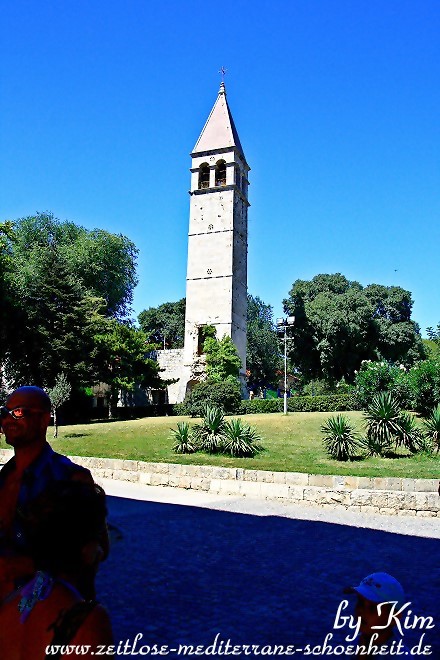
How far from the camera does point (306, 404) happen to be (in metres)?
31.8

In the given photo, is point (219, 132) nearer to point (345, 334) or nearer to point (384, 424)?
point (345, 334)

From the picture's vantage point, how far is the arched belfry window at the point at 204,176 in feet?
140

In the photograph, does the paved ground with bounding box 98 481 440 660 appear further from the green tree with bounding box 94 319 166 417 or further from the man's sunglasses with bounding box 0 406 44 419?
the green tree with bounding box 94 319 166 417

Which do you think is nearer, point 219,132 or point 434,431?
point 434,431

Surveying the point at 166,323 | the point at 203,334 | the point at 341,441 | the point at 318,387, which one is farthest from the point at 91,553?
the point at 166,323

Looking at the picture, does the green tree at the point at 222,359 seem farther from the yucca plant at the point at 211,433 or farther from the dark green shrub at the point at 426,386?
the yucca plant at the point at 211,433

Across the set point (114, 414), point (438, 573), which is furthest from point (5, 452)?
point (114, 414)

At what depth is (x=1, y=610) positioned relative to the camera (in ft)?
6.41

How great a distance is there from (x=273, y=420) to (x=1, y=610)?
76.3 feet

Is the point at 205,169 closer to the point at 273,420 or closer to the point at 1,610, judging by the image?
the point at 273,420

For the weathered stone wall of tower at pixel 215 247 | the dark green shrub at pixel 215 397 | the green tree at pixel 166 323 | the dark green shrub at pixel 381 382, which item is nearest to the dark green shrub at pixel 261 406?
the dark green shrub at pixel 215 397

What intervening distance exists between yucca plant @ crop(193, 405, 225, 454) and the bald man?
13762mm

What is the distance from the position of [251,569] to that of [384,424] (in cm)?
1030

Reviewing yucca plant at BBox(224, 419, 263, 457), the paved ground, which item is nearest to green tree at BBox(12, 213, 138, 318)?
yucca plant at BBox(224, 419, 263, 457)
